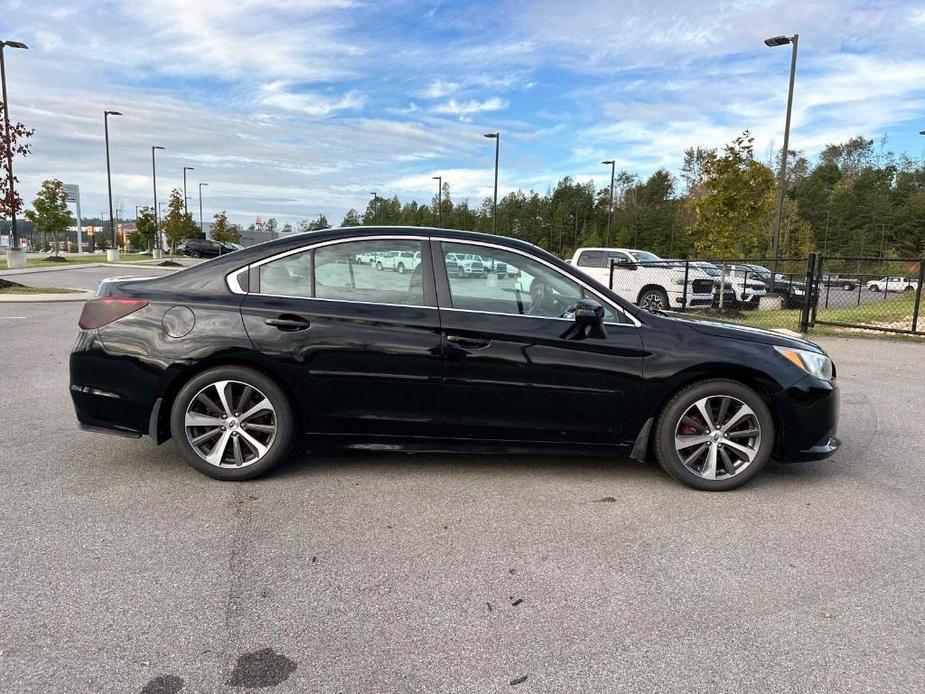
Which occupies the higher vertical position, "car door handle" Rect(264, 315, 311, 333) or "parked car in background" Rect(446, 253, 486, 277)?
"parked car in background" Rect(446, 253, 486, 277)

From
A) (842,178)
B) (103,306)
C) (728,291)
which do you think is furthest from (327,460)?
(842,178)

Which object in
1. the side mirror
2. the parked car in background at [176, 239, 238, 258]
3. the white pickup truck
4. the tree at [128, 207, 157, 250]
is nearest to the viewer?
the side mirror

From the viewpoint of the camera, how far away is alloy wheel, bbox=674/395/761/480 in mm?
4211

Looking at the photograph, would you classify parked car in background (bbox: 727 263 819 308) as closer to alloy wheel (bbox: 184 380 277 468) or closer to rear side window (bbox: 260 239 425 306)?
rear side window (bbox: 260 239 425 306)

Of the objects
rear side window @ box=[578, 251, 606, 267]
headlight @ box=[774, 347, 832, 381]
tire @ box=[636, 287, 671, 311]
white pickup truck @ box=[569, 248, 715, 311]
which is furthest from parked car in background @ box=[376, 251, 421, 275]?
rear side window @ box=[578, 251, 606, 267]

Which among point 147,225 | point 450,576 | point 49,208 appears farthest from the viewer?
point 147,225

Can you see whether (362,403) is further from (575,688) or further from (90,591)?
(575,688)

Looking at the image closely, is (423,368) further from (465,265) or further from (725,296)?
(725,296)

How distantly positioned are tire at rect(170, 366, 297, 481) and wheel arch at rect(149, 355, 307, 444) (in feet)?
0.11

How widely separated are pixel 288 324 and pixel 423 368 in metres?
0.88

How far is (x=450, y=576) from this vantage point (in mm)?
3107

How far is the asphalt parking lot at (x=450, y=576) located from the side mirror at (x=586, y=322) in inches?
39.5

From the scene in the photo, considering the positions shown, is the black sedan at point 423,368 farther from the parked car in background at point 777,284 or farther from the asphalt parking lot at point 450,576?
the parked car in background at point 777,284

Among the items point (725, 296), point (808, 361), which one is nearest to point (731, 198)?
point (725, 296)
